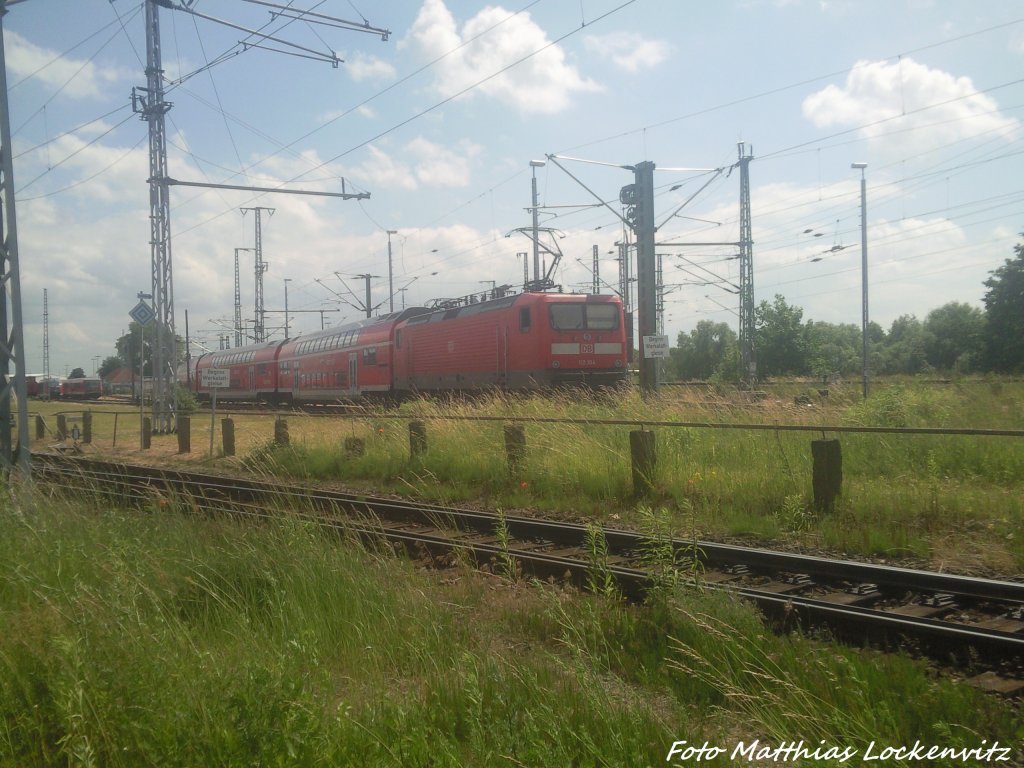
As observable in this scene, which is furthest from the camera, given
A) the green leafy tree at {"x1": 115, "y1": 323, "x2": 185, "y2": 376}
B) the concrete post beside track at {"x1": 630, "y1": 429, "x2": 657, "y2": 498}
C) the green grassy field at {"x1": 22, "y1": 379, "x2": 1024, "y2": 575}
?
the green leafy tree at {"x1": 115, "y1": 323, "x2": 185, "y2": 376}

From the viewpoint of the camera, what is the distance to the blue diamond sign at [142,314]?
19.2m

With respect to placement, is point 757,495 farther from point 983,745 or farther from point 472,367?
point 472,367

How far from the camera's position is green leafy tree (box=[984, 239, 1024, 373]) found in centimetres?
3341

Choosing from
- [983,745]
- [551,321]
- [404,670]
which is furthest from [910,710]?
[551,321]

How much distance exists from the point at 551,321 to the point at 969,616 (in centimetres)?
1451

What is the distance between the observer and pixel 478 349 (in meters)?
21.1

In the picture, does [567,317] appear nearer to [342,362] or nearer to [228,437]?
[228,437]

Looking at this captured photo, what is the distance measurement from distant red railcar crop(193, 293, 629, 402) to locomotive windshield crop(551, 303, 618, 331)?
3 centimetres

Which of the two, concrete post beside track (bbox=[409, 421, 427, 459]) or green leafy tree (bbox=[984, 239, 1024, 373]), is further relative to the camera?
green leafy tree (bbox=[984, 239, 1024, 373])

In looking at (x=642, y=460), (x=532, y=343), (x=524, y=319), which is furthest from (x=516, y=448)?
(x=524, y=319)

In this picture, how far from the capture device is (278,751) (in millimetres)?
3188

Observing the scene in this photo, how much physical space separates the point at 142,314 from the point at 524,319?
9561 mm

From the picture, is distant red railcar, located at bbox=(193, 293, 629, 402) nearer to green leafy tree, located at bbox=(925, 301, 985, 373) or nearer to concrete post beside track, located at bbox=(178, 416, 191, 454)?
concrete post beside track, located at bbox=(178, 416, 191, 454)

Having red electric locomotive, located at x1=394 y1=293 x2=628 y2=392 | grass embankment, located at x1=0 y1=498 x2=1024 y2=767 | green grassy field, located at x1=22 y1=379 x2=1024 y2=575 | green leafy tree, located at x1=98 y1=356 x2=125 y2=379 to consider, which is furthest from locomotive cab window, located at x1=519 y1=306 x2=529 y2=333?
green leafy tree, located at x1=98 y1=356 x2=125 y2=379
